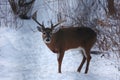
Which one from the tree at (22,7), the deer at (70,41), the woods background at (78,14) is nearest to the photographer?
the deer at (70,41)

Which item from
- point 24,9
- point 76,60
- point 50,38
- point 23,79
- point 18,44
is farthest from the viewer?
point 24,9

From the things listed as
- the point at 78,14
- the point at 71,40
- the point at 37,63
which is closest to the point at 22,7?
the point at 78,14

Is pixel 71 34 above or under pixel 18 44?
above

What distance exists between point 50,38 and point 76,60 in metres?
1.23

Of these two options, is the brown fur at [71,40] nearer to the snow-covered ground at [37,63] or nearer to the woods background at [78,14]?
the snow-covered ground at [37,63]

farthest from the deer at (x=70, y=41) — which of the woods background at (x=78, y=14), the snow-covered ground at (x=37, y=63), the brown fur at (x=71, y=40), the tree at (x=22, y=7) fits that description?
the tree at (x=22, y=7)

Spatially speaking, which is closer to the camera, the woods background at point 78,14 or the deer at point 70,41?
the deer at point 70,41

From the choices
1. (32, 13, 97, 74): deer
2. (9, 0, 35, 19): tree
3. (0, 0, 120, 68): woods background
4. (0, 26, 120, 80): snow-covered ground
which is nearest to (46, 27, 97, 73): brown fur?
(32, 13, 97, 74): deer

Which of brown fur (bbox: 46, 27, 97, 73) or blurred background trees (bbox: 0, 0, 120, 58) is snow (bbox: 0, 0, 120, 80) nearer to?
brown fur (bbox: 46, 27, 97, 73)

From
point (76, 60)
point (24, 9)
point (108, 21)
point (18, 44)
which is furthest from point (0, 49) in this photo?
point (24, 9)

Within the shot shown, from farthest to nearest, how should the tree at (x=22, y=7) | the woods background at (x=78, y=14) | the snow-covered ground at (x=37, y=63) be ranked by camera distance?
the tree at (x=22, y=7) → the woods background at (x=78, y=14) → the snow-covered ground at (x=37, y=63)

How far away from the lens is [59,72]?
28.7 feet

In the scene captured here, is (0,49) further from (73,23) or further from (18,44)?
(73,23)

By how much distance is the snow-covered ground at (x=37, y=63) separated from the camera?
8469 millimetres
